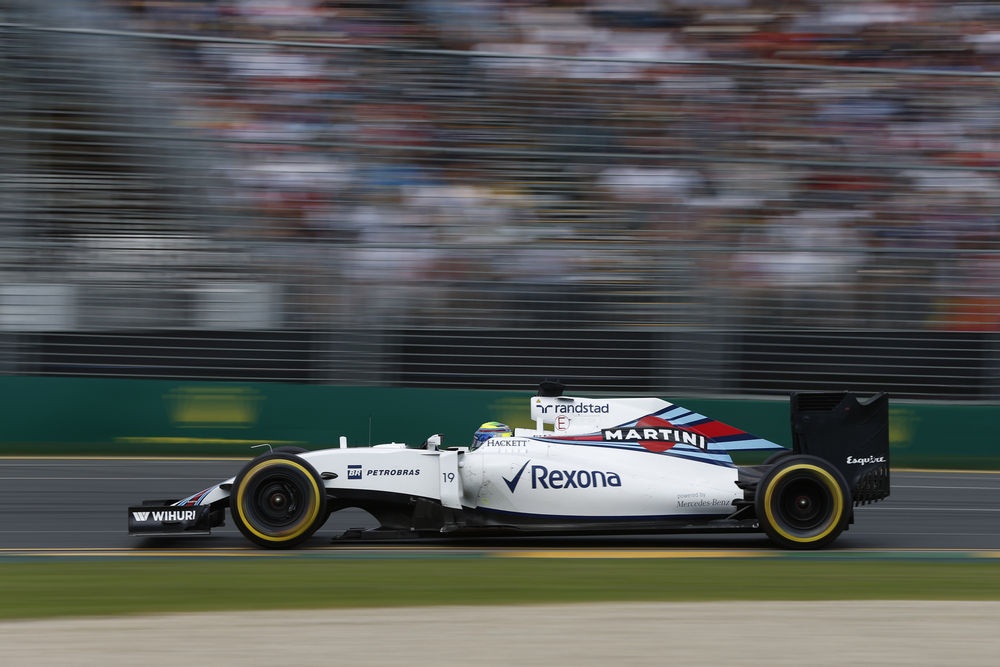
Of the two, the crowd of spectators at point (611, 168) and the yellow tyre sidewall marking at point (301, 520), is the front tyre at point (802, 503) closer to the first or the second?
the yellow tyre sidewall marking at point (301, 520)

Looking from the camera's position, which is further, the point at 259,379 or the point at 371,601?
the point at 259,379

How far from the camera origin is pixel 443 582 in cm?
597

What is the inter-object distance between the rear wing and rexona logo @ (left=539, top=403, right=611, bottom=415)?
1.08 meters

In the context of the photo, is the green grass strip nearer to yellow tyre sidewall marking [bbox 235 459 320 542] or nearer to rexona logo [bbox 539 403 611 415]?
yellow tyre sidewall marking [bbox 235 459 320 542]

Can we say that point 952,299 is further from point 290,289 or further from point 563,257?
point 290,289

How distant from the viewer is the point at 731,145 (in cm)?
1255

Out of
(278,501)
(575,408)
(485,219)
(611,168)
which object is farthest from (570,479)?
(611,168)

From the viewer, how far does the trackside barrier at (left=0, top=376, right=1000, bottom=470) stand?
11.6 m

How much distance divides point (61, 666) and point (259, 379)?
24.9 feet

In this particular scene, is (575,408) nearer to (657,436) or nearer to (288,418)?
(657,436)

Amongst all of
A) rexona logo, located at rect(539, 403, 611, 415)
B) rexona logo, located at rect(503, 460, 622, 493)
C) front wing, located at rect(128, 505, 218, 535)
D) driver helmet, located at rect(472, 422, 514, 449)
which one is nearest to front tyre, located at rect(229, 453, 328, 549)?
front wing, located at rect(128, 505, 218, 535)

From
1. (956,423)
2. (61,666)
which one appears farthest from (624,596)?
(956,423)

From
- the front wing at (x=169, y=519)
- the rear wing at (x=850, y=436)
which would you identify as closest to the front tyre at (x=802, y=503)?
the rear wing at (x=850, y=436)

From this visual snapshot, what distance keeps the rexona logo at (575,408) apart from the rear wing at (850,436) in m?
1.08
